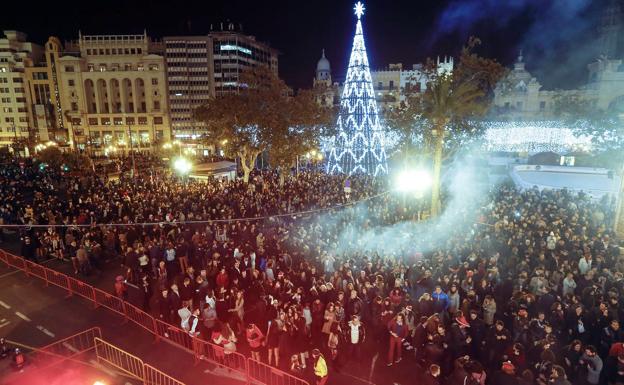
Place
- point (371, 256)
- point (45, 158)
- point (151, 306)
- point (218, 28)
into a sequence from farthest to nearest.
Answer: point (218, 28) → point (45, 158) → point (371, 256) → point (151, 306)

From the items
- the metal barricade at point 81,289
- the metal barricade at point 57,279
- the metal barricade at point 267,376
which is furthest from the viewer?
the metal barricade at point 57,279

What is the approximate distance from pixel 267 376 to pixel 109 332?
4.71 metres

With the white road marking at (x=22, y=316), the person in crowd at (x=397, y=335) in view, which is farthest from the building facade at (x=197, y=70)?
the person in crowd at (x=397, y=335)

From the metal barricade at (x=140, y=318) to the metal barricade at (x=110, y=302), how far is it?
6.3 inches

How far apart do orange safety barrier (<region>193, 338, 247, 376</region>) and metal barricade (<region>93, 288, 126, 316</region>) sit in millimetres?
3114

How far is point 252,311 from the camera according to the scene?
9.09 meters

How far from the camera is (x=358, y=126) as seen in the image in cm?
2977

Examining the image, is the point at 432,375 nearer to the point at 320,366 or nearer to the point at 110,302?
the point at 320,366

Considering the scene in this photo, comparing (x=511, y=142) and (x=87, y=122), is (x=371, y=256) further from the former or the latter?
(x=87, y=122)

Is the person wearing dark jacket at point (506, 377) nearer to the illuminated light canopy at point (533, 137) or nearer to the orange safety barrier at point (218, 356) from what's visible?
the orange safety barrier at point (218, 356)

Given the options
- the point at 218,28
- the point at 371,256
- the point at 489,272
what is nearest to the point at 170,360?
the point at 371,256

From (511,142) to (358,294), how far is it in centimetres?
3591

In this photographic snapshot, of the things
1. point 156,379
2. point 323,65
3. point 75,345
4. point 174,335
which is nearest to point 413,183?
point 174,335

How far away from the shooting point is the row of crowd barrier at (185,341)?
785 centimetres
